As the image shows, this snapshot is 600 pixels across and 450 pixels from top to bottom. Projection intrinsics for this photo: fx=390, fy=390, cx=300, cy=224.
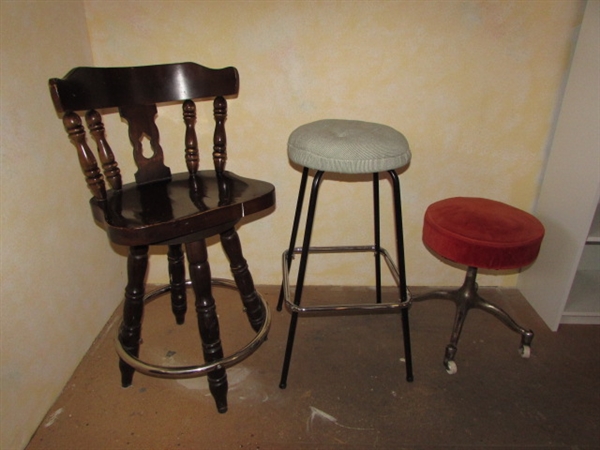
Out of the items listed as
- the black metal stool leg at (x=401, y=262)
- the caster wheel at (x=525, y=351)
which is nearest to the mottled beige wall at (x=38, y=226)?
the black metal stool leg at (x=401, y=262)

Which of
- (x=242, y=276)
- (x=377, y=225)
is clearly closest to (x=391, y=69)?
(x=377, y=225)

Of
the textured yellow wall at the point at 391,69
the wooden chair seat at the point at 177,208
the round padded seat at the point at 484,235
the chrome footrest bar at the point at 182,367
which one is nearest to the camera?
the wooden chair seat at the point at 177,208

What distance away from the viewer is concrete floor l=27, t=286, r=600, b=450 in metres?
1.11

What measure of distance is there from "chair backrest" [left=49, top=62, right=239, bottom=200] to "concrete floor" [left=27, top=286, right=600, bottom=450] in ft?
2.19

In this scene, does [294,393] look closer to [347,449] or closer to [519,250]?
[347,449]

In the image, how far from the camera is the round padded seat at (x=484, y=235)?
3.83 feet

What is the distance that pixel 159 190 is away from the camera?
44.6 inches

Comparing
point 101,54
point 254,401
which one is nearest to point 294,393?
point 254,401

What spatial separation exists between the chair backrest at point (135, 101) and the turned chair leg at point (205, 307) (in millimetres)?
285

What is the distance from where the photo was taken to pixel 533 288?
5.37 ft

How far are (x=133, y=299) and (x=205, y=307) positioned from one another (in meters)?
0.24

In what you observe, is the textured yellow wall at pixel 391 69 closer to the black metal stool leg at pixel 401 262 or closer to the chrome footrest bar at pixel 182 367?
the black metal stool leg at pixel 401 262

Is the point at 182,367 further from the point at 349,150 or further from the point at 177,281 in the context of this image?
the point at 349,150

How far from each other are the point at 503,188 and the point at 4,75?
1707 mm
